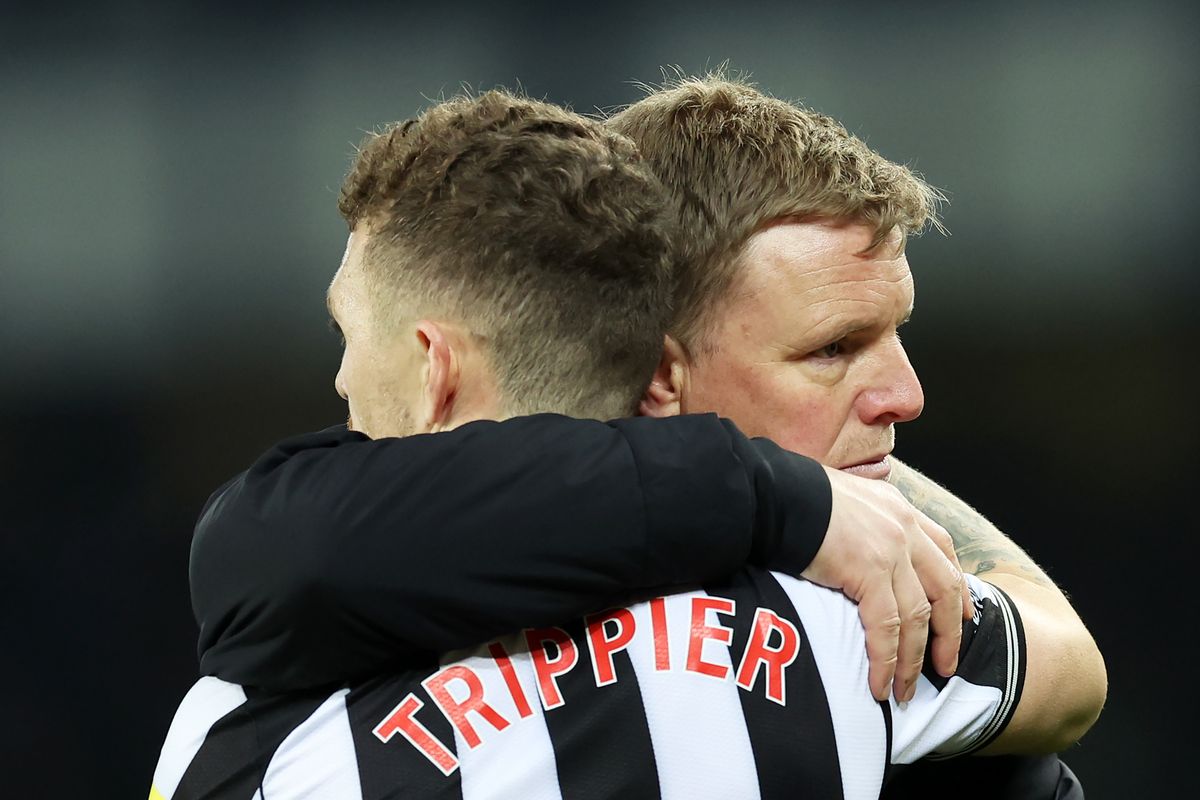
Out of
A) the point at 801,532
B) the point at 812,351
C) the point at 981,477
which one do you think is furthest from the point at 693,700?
the point at 981,477

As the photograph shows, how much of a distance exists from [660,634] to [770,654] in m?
0.08

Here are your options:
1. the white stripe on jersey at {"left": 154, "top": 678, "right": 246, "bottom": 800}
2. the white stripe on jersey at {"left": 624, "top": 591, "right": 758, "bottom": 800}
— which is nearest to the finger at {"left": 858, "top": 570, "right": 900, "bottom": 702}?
the white stripe on jersey at {"left": 624, "top": 591, "right": 758, "bottom": 800}

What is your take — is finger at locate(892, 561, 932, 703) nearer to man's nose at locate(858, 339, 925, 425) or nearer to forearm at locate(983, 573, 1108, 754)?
forearm at locate(983, 573, 1108, 754)

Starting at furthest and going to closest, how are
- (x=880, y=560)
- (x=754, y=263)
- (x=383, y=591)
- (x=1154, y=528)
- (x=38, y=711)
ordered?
(x=1154, y=528) → (x=38, y=711) → (x=754, y=263) → (x=880, y=560) → (x=383, y=591)

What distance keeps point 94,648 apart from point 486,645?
2419 millimetres

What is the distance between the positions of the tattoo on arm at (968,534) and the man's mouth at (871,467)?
0.11m

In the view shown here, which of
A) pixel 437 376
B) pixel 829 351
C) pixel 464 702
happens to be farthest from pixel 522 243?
pixel 829 351

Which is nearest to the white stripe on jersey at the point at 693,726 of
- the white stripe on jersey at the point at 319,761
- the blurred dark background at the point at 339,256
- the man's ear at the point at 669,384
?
the white stripe on jersey at the point at 319,761

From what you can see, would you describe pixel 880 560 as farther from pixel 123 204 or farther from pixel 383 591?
pixel 123 204

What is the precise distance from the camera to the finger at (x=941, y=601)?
3.15 feet

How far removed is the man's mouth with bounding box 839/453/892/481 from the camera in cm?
128

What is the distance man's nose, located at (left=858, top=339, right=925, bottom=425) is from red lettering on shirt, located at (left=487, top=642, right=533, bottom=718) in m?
0.50

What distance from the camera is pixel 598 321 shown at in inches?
38.1

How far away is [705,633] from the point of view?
2.98 ft
